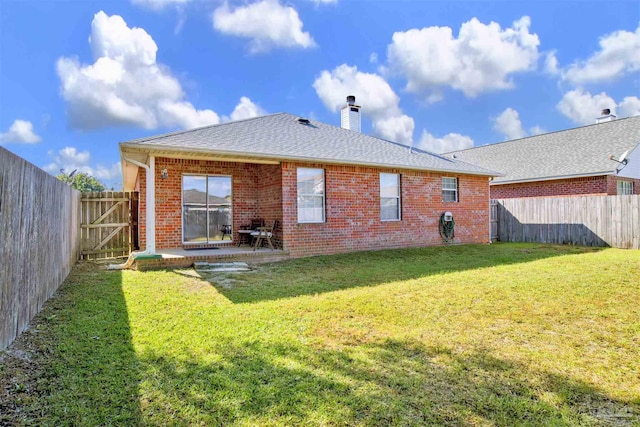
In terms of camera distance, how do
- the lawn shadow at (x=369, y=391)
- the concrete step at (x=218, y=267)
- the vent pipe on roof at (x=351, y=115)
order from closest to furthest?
1. the lawn shadow at (x=369, y=391)
2. the concrete step at (x=218, y=267)
3. the vent pipe on roof at (x=351, y=115)

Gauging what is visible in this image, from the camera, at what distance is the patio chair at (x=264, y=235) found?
32.0 feet

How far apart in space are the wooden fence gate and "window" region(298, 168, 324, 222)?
520cm

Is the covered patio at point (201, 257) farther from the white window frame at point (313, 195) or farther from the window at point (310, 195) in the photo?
the window at point (310, 195)

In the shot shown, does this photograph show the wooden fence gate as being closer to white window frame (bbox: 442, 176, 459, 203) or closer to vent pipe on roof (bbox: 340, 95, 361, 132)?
vent pipe on roof (bbox: 340, 95, 361, 132)

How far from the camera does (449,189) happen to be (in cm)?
1353

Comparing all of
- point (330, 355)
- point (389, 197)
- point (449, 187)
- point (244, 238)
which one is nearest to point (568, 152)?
point (449, 187)

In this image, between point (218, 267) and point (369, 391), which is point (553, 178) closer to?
point (218, 267)

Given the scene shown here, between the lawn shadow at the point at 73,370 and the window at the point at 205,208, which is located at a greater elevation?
the window at the point at 205,208

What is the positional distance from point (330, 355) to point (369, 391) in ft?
2.49

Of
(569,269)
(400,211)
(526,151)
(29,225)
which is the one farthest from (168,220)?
(526,151)

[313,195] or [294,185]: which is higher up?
[294,185]

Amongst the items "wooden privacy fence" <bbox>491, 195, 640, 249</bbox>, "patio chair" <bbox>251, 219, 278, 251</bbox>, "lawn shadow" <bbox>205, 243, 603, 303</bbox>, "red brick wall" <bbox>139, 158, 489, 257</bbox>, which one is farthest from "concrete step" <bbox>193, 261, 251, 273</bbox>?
"wooden privacy fence" <bbox>491, 195, 640, 249</bbox>

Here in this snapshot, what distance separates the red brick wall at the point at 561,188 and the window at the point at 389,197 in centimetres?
870

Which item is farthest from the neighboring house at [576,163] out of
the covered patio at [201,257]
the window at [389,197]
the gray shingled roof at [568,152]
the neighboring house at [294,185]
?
the covered patio at [201,257]
